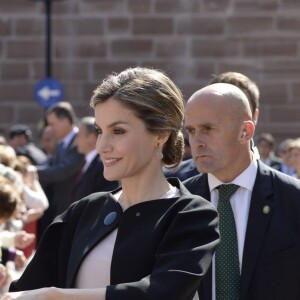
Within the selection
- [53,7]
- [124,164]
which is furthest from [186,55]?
[124,164]

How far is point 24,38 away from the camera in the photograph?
19078mm

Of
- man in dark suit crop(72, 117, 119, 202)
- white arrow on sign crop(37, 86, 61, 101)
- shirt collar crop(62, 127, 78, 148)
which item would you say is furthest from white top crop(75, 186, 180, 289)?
white arrow on sign crop(37, 86, 61, 101)

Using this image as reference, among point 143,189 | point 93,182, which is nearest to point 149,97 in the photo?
point 143,189

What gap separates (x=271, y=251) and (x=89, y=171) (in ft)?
18.2

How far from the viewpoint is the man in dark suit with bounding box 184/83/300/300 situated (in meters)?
3.99

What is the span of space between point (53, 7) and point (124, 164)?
53.2 ft

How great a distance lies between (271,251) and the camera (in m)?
4.01

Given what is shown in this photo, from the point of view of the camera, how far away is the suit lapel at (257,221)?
400 centimetres

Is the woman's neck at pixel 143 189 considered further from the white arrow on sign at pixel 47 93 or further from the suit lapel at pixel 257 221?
the white arrow on sign at pixel 47 93

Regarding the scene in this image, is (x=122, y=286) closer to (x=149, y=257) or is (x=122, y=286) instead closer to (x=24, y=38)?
(x=149, y=257)

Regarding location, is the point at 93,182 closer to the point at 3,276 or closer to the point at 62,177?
the point at 62,177

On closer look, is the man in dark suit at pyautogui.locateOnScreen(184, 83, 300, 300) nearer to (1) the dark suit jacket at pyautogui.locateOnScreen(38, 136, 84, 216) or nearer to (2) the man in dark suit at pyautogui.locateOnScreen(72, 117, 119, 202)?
(2) the man in dark suit at pyautogui.locateOnScreen(72, 117, 119, 202)

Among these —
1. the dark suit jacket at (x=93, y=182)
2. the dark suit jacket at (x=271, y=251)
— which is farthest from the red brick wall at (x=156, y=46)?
the dark suit jacket at (x=271, y=251)

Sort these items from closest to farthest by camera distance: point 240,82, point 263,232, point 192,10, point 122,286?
point 122,286
point 263,232
point 240,82
point 192,10
